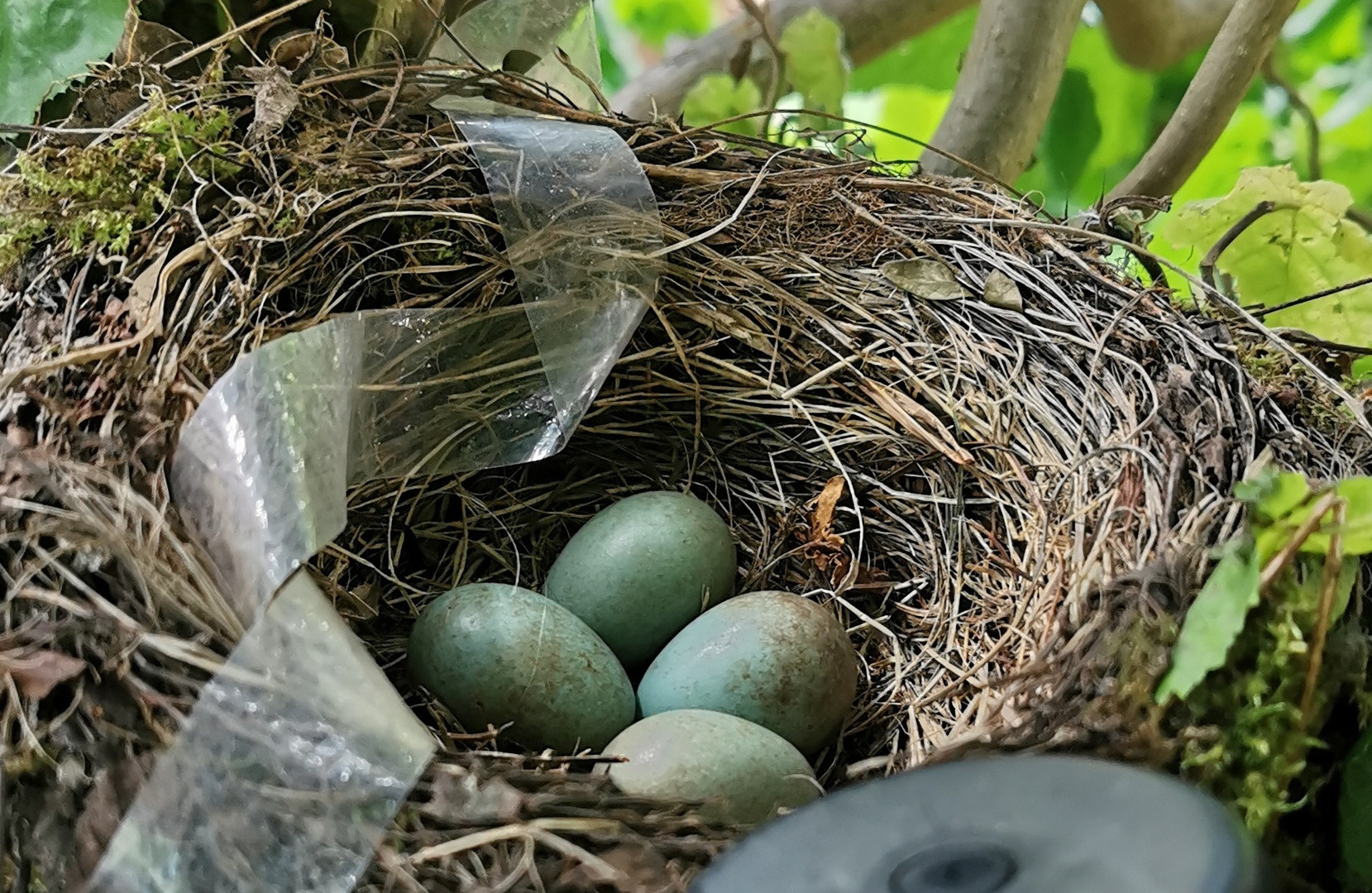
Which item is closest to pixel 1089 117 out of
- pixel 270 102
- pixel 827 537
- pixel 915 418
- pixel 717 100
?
pixel 717 100

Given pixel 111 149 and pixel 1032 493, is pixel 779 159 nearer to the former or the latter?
pixel 1032 493

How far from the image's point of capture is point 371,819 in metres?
0.71

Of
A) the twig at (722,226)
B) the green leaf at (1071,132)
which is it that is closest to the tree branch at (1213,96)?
the green leaf at (1071,132)

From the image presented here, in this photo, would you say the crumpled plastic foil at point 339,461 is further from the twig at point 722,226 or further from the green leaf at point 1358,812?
the green leaf at point 1358,812

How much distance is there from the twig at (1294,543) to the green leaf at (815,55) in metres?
1.15

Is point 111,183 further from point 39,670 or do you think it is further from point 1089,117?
point 1089,117

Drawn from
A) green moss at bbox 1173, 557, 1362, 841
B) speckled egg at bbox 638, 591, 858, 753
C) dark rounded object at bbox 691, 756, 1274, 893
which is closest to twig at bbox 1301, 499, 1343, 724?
green moss at bbox 1173, 557, 1362, 841

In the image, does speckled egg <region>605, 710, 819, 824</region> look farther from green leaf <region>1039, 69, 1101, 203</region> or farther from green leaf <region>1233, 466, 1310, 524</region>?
green leaf <region>1039, 69, 1101, 203</region>

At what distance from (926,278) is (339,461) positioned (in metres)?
0.70

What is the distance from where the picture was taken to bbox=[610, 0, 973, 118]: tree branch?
1.77 metres

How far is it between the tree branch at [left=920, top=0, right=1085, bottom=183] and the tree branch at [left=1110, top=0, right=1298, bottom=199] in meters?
0.17

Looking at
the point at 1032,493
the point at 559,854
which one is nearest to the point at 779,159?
the point at 1032,493

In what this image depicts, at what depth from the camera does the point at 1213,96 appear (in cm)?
153

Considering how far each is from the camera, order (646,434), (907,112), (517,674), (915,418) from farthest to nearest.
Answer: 1. (907,112)
2. (646,434)
3. (915,418)
4. (517,674)
